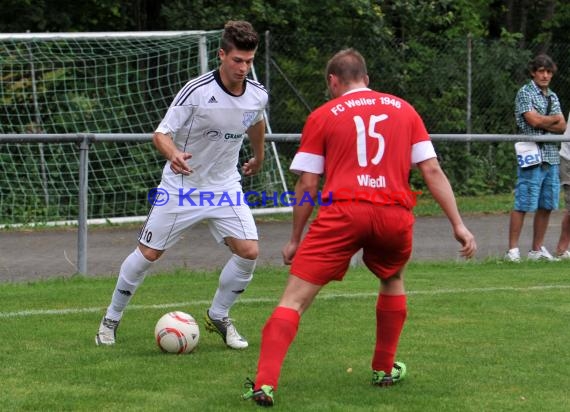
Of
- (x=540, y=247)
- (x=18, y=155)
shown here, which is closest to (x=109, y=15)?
(x=18, y=155)

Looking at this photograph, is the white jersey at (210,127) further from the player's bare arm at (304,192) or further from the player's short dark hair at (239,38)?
the player's bare arm at (304,192)

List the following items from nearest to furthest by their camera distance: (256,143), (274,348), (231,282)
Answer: (274,348), (231,282), (256,143)

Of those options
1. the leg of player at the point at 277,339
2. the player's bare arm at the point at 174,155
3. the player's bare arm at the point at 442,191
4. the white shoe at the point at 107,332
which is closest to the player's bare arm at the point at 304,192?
the leg of player at the point at 277,339

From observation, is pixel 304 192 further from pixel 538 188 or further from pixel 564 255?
pixel 564 255

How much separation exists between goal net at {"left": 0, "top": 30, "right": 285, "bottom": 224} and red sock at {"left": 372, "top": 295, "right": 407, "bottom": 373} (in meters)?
9.36

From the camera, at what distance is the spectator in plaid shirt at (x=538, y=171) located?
12.0 meters

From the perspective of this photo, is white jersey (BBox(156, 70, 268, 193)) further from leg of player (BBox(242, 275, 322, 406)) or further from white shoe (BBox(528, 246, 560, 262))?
white shoe (BBox(528, 246, 560, 262))

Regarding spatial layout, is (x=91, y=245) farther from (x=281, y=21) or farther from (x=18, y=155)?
(x=281, y=21)

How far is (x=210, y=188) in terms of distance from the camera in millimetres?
7605

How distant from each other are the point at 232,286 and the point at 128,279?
0.70 m

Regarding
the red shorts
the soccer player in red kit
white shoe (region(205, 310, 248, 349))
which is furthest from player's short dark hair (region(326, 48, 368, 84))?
white shoe (region(205, 310, 248, 349))

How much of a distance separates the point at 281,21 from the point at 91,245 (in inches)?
267

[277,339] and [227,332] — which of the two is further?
[227,332]

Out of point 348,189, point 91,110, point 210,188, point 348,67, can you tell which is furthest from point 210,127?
point 91,110
